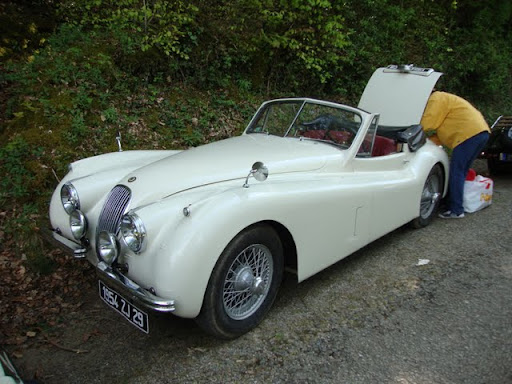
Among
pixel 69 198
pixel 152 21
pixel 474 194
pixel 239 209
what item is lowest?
pixel 474 194

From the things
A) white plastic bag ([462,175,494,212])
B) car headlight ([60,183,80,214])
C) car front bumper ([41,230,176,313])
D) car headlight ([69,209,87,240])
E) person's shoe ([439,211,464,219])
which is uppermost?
car headlight ([60,183,80,214])

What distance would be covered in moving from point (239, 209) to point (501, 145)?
5731 millimetres

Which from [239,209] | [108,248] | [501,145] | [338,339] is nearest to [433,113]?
[501,145]

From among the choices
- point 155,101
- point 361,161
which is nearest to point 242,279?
point 361,161

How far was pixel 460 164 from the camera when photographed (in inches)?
205

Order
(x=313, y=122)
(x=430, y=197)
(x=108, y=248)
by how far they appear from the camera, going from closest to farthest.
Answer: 1. (x=108, y=248)
2. (x=313, y=122)
3. (x=430, y=197)

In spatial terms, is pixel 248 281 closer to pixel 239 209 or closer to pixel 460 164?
pixel 239 209

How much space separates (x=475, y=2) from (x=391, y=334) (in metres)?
10.3

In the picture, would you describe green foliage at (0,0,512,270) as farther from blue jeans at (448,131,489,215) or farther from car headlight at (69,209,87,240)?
blue jeans at (448,131,489,215)

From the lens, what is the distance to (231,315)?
2918 mm

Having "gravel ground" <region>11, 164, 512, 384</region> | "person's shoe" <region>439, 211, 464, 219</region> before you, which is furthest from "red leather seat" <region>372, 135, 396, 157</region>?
"person's shoe" <region>439, 211, 464, 219</region>

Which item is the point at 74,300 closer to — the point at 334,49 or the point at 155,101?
the point at 155,101

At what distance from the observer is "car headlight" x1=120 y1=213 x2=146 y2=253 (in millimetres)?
2617

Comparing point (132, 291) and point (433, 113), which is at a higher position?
point (433, 113)
